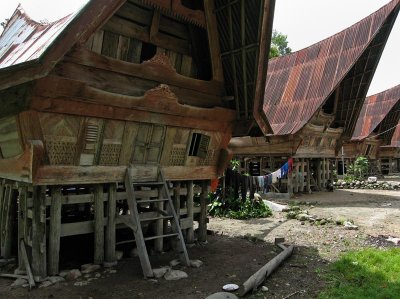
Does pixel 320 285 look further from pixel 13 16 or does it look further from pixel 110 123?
pixel 13 16

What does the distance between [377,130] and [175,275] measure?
30466 mm

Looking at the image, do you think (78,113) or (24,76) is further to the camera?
(78,113)

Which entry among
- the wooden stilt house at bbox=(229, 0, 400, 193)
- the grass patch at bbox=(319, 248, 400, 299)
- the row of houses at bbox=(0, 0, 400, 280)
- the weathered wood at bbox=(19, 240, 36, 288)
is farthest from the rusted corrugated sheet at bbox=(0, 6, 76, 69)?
the wooden stilt house at bbox=(229, 0, 400, 193)

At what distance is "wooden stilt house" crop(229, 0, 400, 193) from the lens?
59.7 ft

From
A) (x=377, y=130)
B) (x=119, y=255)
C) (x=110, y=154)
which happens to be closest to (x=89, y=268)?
(x=119, y=255)

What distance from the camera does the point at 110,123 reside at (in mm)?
7195

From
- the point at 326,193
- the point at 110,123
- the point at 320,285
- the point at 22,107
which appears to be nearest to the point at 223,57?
the point at 110,123

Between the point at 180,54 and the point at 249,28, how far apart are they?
65.0 inches

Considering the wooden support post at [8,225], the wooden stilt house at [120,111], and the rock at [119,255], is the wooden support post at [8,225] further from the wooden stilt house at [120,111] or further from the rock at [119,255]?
the rock at [119,255]

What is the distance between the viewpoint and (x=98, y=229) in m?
7.20

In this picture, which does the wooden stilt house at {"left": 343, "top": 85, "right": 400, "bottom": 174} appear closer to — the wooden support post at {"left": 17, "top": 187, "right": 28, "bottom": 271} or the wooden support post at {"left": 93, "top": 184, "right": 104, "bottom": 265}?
the wooden support post at {"left": 93, "top": 184, "right": 104, "bottom": 265}

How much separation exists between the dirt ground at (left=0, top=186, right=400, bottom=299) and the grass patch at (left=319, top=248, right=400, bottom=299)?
0.27 meters

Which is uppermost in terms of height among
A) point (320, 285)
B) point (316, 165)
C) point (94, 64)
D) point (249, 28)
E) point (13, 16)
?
point (13, 16)

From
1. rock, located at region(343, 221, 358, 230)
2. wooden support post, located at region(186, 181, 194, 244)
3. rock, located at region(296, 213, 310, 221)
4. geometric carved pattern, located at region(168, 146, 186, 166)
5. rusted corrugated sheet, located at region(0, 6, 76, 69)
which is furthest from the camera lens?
rock, located at region(296, 213, 310, 221)
